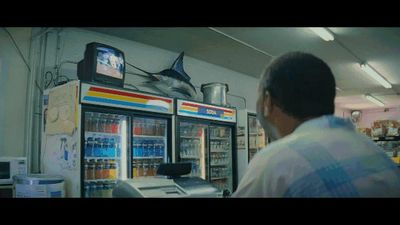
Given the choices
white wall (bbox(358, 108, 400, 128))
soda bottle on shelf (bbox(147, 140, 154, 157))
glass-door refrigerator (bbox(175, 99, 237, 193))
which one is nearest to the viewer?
soda bottle on shelf (bbox(147, 140, 154, 157))

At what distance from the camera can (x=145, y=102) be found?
4238 mm

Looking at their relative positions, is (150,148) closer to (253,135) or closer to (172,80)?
(172,80)

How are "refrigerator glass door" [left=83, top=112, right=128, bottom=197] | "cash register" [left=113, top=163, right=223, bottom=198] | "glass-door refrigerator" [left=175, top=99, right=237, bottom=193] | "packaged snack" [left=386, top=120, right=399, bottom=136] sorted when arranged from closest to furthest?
"cash register" [left=113, top=163, right=223, bottom=198]
"refrigerator glass door" [left=83, top=112, right=128, bottom=197]
"glass-door refrigerator" [left=175, top=99, right=237, bottom=193]
"packaged snack" [left=386, top=120, right=399, bottom=136]

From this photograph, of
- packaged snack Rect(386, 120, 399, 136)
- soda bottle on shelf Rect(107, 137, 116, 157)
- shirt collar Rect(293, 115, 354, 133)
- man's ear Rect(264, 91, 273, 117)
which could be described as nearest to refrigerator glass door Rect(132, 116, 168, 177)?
soda bottle on shelf Rect(107, 137, 116, 157)

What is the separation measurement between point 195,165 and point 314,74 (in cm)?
445

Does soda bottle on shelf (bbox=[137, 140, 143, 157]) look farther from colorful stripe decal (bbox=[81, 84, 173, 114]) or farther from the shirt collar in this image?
the shirt collar

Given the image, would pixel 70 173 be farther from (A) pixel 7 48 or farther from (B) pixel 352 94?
(B) pixel 352 94

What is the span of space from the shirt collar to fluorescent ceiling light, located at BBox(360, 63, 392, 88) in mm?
6632

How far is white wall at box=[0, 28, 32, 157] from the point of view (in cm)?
398

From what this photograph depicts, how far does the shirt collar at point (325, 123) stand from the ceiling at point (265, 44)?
4.10 m

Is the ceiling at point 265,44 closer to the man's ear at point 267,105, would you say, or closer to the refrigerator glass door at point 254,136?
the refrigerator glass door at point 254,136

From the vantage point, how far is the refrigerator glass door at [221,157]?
5852mm
